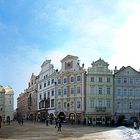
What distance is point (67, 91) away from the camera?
75.7 metres

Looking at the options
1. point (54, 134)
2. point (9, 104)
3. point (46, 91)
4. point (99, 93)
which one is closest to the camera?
point (54, 134)

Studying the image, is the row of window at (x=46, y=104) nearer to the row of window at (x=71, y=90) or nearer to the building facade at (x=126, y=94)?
the row of window at (x=71, y=90)

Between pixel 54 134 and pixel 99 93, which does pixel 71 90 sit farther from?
pixel 54 134

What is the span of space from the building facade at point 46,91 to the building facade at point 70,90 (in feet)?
10.7

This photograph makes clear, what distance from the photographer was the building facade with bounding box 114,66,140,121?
240 feet

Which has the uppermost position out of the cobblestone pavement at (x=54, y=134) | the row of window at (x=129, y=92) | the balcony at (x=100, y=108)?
the row of window at (x=129, y=92)

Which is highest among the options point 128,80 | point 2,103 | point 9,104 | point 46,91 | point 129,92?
point 128,80

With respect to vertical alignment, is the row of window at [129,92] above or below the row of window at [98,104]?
above

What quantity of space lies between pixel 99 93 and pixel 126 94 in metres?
6.64

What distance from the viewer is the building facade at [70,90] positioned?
7212cm

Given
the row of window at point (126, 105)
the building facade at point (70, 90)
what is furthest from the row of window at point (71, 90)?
the row of window at point (126, 105)

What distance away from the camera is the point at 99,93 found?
236 ft

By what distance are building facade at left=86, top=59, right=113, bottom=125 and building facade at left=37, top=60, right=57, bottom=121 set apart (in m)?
12.2

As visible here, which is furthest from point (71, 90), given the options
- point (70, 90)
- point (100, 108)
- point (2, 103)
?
point (2, 103)
